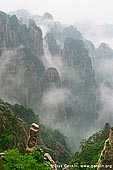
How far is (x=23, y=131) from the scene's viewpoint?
6488cm

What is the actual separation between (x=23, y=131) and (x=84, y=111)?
9861 cm

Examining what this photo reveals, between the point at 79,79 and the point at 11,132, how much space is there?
119256 mm

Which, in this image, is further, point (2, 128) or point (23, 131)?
point (23, 131)

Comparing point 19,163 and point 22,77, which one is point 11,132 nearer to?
point 19,163

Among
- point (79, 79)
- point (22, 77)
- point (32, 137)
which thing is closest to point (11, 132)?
point (32, 137)

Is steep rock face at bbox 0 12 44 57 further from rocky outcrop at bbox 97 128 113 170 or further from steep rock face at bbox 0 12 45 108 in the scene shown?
rocky outcrop at bbox 97 128 113 170

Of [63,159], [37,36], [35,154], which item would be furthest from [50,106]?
[35,154]

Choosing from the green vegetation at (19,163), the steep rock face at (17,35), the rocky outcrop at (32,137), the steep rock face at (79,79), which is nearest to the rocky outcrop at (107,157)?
the green vegetation at (19,163)

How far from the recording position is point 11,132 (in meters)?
58.3

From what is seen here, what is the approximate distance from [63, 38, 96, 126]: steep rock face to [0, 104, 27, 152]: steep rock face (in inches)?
3802

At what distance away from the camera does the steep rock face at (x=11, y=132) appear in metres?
53.6

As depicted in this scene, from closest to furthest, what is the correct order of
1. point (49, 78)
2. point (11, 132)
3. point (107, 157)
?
1. point (107, 157)
2. point (11, 132)
3. point (49, 78)

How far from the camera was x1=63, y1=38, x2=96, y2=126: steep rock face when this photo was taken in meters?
163

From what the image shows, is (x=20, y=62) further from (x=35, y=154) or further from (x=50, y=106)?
(x=35, y=154)
